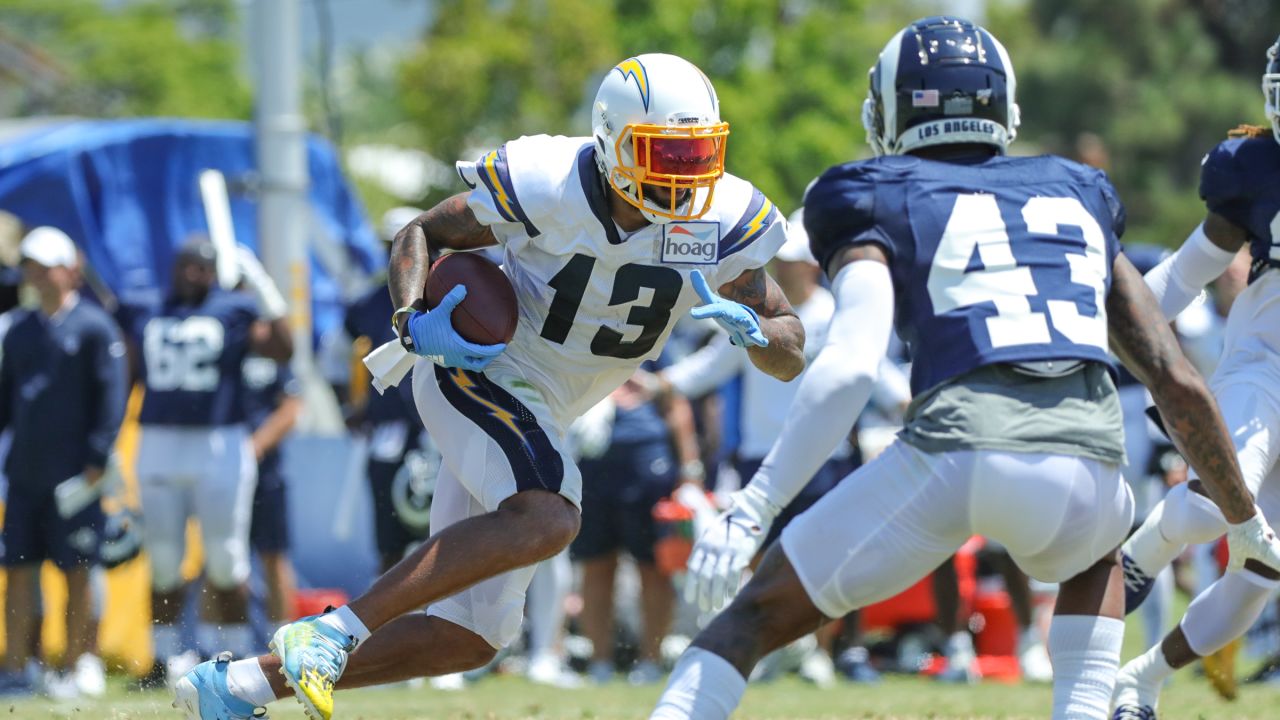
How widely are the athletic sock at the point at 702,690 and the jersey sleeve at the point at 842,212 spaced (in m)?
0.92

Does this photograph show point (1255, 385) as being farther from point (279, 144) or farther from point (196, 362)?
point (279, 144)

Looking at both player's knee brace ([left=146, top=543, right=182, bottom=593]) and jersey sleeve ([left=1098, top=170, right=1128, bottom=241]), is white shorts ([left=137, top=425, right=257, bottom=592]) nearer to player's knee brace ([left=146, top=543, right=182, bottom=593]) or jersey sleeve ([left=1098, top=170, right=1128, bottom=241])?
player's knee brace ([left=146, top=543, right=182, bottom=593])

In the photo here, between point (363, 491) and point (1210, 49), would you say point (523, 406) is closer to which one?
point (363, 491)

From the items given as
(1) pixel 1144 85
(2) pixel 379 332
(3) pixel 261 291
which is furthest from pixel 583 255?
(1) pixel 1144 85

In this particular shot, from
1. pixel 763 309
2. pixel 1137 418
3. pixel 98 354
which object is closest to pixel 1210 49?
pixel 1137 418

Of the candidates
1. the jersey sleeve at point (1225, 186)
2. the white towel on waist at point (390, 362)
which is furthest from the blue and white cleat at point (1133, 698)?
the white towel on waist at point (390, 362)

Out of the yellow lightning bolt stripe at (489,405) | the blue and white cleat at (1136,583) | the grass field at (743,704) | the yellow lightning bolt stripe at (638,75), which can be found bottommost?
the grass field at (743,704)

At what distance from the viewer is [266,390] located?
853 cm

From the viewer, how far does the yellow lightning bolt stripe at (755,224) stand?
4316mm

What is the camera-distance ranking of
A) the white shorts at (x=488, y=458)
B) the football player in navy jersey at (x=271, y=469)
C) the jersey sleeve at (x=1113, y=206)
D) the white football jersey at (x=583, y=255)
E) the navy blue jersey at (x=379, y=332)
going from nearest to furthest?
the jersey sleeve at (x=1113, y=206)
the white shorts at (x=488, y=458)
the white football jersey at (x=583, y=255)
the navy blue jersey at (x=379, y=332)
the football player in navy jersey at (x=271, y=469)

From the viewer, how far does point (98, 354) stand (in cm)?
789

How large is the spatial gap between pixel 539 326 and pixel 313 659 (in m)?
1.09

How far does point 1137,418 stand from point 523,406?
4.54 m

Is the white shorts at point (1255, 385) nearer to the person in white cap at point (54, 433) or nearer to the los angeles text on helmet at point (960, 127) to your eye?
the los angeles text on helmet at point (960, 127)
